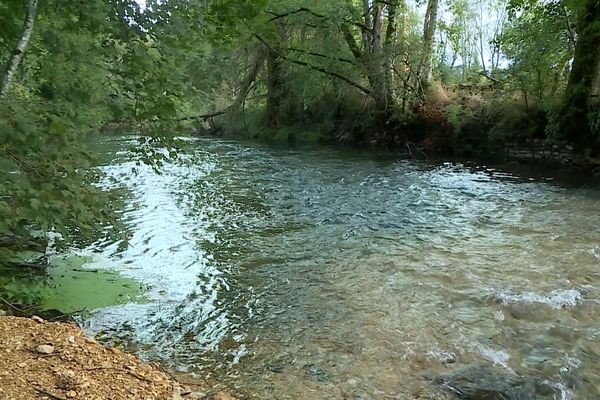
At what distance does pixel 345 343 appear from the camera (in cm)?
448

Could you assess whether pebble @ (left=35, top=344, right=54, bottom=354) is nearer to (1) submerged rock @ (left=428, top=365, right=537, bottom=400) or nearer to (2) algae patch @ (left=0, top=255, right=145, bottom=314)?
(2) algae patch @ (left=0, top=255, right=145, bottom=314)

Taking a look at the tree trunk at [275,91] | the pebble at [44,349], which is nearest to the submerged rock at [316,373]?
the pebble at [44,349]

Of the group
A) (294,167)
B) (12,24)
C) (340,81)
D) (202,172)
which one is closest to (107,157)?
(202,172)

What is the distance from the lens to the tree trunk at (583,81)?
547 inches

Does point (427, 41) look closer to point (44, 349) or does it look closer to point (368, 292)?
point (368, 292)

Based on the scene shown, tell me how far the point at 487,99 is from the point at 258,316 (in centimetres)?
1616

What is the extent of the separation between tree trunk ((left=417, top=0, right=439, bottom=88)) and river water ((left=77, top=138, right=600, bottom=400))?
10.1 metres

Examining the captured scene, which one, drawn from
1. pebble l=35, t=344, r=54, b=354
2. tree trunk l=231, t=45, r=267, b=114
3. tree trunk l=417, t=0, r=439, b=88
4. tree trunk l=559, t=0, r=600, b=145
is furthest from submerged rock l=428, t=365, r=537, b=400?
tree trunk l=231, t=45, r=267, b=114

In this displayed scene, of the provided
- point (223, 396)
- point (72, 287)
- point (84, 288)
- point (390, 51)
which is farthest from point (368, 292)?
point (390, 51)

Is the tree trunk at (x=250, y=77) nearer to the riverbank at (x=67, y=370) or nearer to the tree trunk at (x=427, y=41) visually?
the tree trunk at (x=427, y=41)

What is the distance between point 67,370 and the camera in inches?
122

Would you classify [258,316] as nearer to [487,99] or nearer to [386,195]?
[386,195]

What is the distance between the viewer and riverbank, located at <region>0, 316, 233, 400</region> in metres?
2.86

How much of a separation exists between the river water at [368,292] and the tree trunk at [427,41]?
33.1ft
